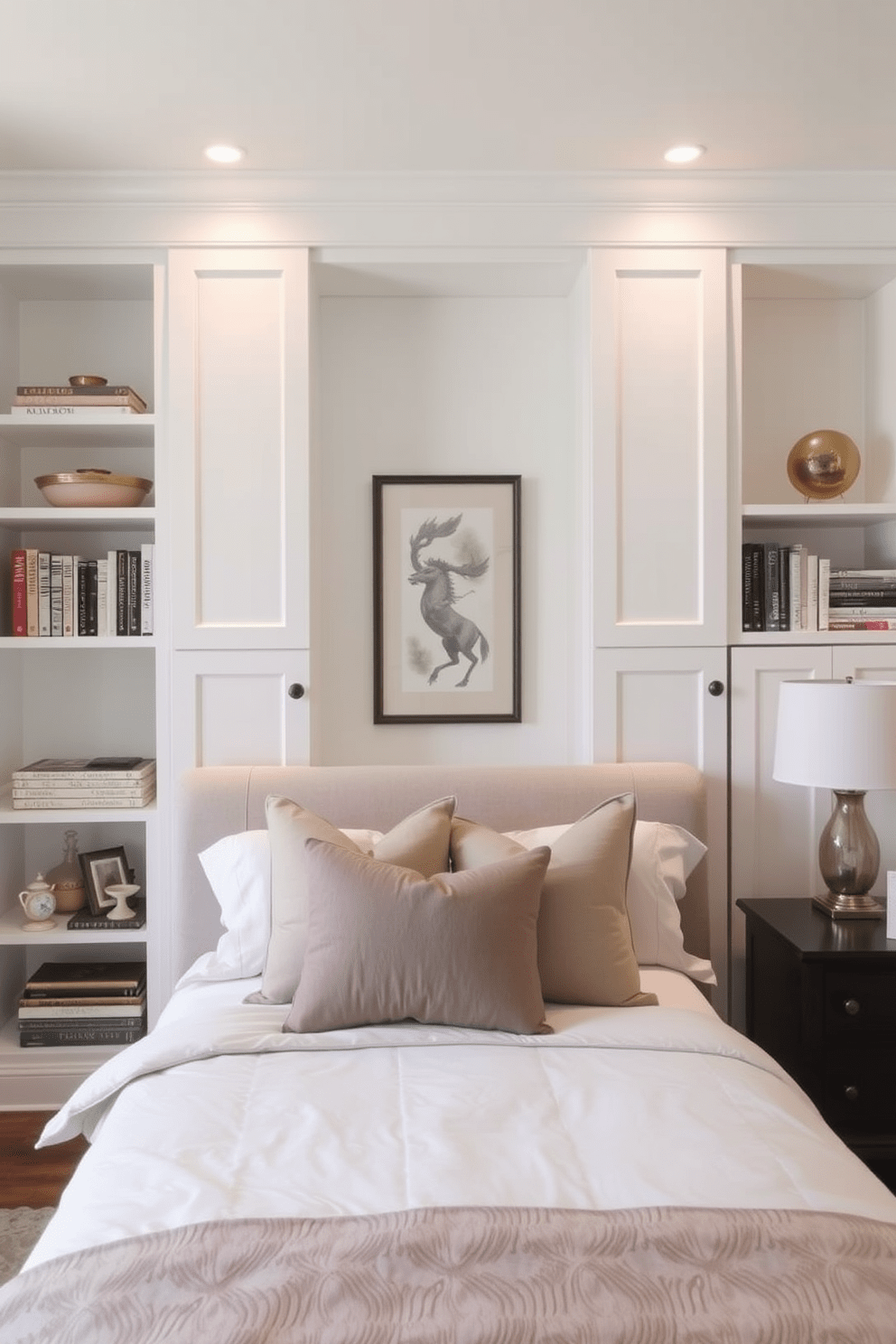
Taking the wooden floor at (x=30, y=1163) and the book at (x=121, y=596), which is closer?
the wooden floor at (x=30, y=1163)

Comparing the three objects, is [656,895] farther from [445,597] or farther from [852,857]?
[445,597]

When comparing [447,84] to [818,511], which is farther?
[818,511]

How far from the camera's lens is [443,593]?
3.21 meters

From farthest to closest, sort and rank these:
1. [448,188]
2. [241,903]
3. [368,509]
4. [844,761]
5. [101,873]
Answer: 1. [368,509]
2. [101,873]
3. [448,188]
4. [844,761]
5. [241,903]

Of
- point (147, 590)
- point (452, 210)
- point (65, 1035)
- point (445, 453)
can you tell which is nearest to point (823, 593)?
point (445, 453)

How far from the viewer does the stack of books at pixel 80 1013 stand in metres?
3.00

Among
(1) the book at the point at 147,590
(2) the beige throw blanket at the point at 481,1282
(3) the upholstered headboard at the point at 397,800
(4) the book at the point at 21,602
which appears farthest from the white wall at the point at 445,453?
(2) the beige throw blanket at the point at 481,1282

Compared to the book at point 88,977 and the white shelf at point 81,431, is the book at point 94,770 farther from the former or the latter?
the white shelf at point 81,431

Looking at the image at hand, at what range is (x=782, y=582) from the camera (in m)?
3.01

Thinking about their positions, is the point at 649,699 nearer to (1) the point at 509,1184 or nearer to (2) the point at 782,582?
(2) the point at 782,582

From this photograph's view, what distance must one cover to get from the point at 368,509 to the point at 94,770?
3.67ft

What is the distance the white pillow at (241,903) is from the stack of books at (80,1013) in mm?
569

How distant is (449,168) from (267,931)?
2057 mm

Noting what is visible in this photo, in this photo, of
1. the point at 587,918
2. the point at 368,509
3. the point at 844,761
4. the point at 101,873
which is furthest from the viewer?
the point at 368,509
